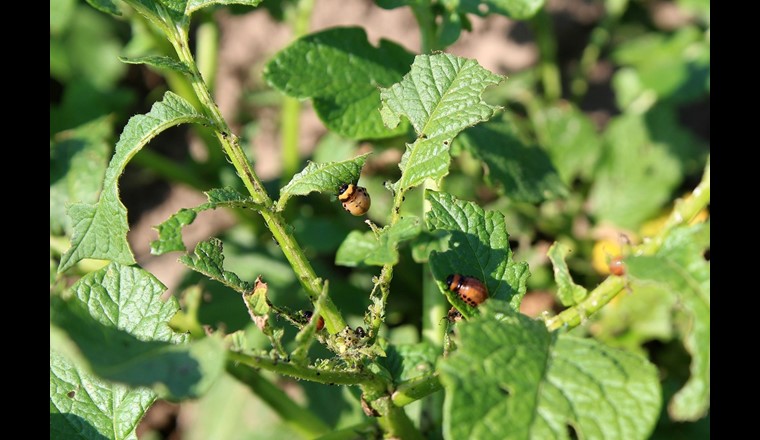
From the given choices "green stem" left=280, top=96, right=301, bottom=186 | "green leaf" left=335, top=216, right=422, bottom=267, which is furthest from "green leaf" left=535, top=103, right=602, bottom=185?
"green leaf" left=335, top=216, right=422, bottom=267

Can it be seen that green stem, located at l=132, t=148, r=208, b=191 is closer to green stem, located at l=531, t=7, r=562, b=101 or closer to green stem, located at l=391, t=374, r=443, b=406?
green stem, located at l=531, t=7, r=562, b=101

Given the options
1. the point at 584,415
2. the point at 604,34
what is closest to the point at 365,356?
the point at 584,415

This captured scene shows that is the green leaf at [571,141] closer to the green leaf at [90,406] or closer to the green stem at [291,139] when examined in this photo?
the green stem at [291,139]

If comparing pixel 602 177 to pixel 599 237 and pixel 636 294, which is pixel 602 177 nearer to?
pixel 599 237

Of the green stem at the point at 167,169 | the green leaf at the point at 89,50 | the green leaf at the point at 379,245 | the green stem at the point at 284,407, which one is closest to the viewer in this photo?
the green leaf at the point at 379,245

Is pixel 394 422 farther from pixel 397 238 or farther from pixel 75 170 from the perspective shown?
pixel 75 170

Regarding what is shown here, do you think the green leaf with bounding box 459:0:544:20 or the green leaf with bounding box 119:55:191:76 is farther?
the green leaf with bounding box 459:0:544:20

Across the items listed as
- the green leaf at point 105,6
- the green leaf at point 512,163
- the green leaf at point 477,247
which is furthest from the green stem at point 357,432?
the green leaf at point 105,6

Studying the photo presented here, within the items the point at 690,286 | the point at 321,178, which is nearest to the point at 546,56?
the point at 321,178
